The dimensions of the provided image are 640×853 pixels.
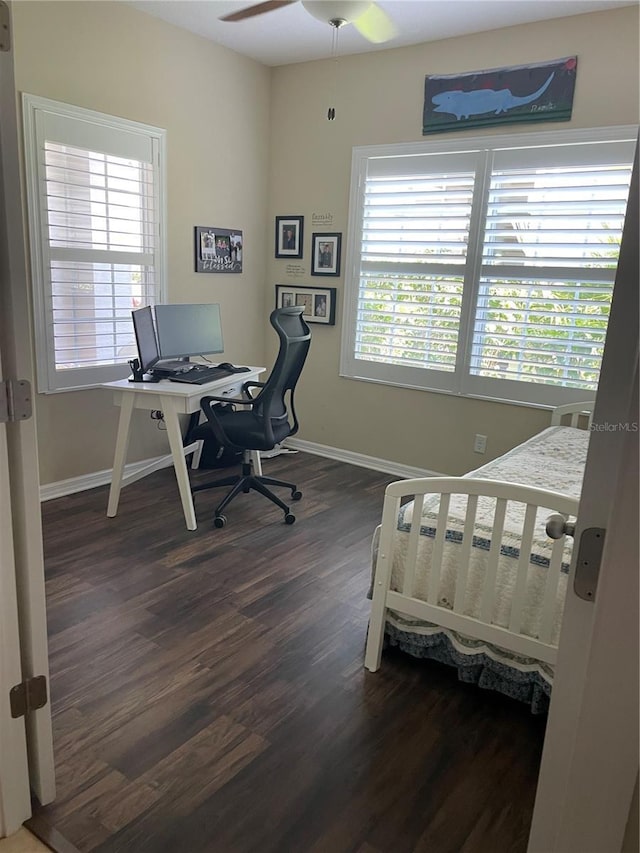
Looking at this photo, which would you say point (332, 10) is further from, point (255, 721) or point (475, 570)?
point (255, 721)

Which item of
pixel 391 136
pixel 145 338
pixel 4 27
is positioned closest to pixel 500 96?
pixel 391 136

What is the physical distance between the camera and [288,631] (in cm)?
256

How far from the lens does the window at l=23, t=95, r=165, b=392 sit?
3449 millimetres

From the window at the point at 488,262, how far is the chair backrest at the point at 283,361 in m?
1.08

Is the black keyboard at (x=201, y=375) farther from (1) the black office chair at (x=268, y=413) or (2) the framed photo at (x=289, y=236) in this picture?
(2) the framed photo at (x=289, y=236)

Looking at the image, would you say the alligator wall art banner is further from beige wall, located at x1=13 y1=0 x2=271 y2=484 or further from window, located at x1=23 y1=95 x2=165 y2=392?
window, located at x1=23 y1=95 x2=165 y2=392

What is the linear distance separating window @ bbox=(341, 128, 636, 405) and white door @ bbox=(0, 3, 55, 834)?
10.5ft

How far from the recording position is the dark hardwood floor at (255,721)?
166 centimetres

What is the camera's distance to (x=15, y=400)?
1.43 metres

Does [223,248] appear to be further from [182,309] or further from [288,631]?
[288,631]

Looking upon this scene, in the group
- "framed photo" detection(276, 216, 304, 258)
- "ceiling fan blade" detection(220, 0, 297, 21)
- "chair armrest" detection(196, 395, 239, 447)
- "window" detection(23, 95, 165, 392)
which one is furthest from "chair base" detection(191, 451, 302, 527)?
"ceiling fan blade" detection(220, 0, 297, 21)

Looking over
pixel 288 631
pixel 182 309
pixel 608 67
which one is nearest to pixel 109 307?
pixel 182 309

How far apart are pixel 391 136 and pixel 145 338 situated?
2218 mm

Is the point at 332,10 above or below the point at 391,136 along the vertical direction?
above
